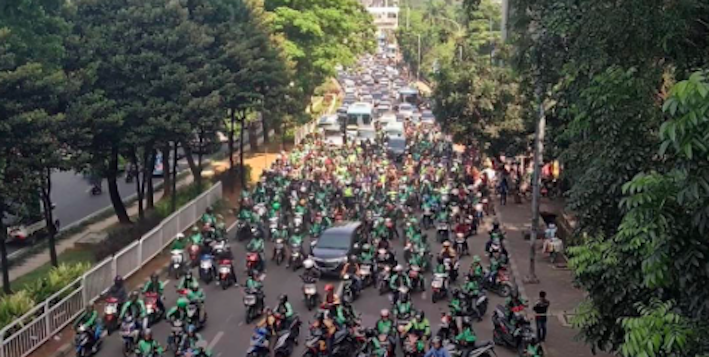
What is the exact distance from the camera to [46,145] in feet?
55.7

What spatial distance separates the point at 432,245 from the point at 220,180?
37.9ft

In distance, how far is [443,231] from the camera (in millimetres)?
24703

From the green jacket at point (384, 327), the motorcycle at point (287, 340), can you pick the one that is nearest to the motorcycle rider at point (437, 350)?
the green jacket at point (384, 327)

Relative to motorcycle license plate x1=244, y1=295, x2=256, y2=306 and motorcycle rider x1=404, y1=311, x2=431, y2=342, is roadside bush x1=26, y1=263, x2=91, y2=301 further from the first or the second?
motorcycle rider x1=404, y1=311, x2=431, y2=342

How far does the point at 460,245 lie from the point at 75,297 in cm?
1094

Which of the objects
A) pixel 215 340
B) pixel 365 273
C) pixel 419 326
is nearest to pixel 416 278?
pixel 365 273

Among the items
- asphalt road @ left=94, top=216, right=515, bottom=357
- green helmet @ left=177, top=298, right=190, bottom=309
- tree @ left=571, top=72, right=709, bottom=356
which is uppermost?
tree @ left=571, top=72, right=709, bottom=356

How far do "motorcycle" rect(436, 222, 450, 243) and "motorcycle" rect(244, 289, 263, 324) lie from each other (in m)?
8.97

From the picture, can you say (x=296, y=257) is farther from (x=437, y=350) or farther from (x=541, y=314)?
(x=437, y=350)

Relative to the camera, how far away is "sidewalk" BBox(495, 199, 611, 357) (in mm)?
15734

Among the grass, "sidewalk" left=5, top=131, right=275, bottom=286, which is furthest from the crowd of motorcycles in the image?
"sidewalk" left=5, top=131, right=275, bottom=286

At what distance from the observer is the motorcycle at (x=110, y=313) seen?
15.7 meters

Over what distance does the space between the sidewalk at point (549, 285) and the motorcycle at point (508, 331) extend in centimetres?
68

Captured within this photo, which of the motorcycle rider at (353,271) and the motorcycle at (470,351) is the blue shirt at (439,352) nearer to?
the motorcycle at (470,351)
